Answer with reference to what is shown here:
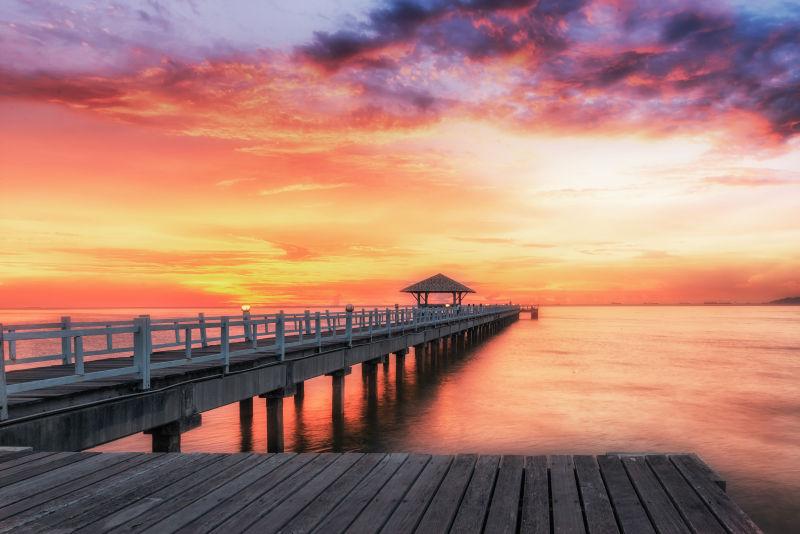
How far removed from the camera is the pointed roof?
64312 mm

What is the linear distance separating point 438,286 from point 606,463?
197 feet

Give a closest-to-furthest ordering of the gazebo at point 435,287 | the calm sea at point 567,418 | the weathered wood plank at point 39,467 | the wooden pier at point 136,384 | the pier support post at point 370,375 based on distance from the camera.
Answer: the weathered wood plank at point 39,467, the wooden pier at point 136,384, the calm sea at point 567,418, the pier support post at point 370,375, the gazebo at point 435,287

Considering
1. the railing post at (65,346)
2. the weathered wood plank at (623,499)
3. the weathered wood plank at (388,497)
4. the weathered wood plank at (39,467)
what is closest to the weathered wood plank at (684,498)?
the weathered wood plank at (623,499)

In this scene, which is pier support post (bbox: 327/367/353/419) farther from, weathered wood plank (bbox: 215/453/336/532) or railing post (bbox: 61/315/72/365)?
weathered wood plank (bbox: 215/453/336/532)

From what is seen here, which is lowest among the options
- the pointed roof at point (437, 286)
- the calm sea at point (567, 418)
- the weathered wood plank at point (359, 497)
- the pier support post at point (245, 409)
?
the calm sea at point (567, 418)

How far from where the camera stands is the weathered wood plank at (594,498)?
393 centimetres

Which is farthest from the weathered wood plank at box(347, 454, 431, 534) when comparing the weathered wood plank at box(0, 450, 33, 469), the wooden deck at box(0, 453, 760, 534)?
the weathered wood plank at box(0, 450, 33, 469)

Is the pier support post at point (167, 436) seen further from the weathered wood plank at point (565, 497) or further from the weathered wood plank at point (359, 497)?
the weathered wood plank at point (565, 497)

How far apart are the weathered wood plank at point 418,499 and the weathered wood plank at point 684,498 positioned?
1784 mm

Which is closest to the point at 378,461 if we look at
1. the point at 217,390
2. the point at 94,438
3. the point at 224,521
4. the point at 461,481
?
the point at 461,481

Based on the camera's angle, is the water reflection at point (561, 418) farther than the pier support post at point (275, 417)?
Yes

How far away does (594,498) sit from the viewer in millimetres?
4387

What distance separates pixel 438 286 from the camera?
6525cm

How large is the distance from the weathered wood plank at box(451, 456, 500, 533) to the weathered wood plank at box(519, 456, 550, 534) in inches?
10.5
